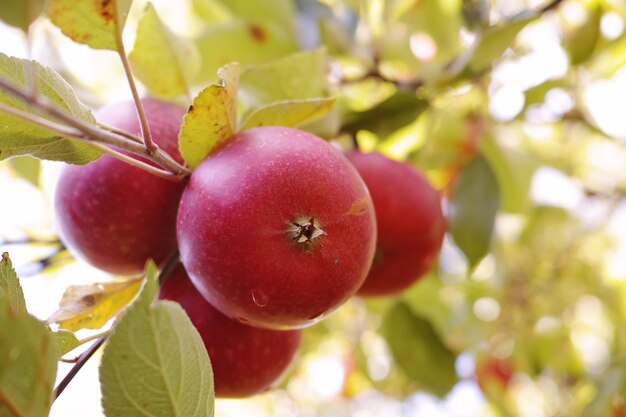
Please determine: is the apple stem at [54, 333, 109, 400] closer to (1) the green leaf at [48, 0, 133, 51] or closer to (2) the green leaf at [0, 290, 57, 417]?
(2) the green leaf at [0, 290, 57, 417]

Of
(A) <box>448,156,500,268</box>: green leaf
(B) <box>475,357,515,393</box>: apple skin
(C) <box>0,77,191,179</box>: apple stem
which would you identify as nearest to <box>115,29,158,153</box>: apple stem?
(C) <box>0,77,191,179</box>: apple stem

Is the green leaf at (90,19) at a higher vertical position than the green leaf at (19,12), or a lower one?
lower

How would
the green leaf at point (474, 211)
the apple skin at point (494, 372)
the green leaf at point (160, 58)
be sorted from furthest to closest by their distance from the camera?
the apple skin at point (494, 372) < the green leaf at point (474, 211) < the green leaf at point (160, 58)

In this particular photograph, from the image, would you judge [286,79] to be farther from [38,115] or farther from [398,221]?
[38,115]

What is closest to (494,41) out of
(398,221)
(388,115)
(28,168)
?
(388,115)

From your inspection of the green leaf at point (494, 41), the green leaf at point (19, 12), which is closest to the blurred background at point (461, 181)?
the green leaf at point (494, 41)


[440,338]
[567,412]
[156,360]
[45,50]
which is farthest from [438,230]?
[567,412]

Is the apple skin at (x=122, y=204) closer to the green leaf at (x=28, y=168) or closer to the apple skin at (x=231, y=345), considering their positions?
the apple skin at (x=231, y=345)
